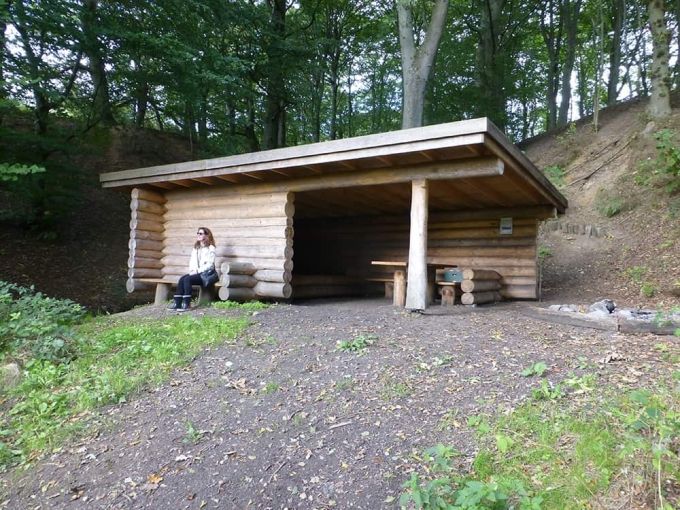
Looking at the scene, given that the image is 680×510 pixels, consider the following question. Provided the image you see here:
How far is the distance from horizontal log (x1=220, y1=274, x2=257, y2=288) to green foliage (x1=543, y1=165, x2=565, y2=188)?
11.3m

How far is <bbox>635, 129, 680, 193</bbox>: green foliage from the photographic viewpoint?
400 inches

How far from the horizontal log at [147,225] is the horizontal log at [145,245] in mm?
264

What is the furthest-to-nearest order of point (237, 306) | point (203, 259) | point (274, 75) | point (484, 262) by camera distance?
point (274, 75) → point (484, 262) → point (203, 259) → point (237, 306)

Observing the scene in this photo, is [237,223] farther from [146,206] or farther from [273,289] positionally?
[146,206]

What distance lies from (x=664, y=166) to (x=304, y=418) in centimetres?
1200

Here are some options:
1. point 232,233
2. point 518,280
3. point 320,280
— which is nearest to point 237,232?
point 232,233

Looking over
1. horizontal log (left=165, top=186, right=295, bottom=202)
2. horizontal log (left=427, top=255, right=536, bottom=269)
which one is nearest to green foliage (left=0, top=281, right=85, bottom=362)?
horizontal log (left=165, top=186, right=295, bottom=202)

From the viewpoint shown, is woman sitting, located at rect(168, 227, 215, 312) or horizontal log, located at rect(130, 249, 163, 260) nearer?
woman sitting, located at rect(168, 227, 215, 312)

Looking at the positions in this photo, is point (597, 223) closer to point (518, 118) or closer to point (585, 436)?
point (585, 436)

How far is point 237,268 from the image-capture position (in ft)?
26.4

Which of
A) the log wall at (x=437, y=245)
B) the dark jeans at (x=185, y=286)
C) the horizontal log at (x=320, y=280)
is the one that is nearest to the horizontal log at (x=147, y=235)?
the dark jeans at (x=185, y=286)

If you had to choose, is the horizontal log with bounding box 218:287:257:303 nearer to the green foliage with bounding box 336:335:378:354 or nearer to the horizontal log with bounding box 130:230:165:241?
the horizontal log with bounding box 130:230:165:241

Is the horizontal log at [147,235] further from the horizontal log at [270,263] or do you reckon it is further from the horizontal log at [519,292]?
the horizontal log at [519,292]

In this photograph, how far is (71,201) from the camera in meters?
13.0
